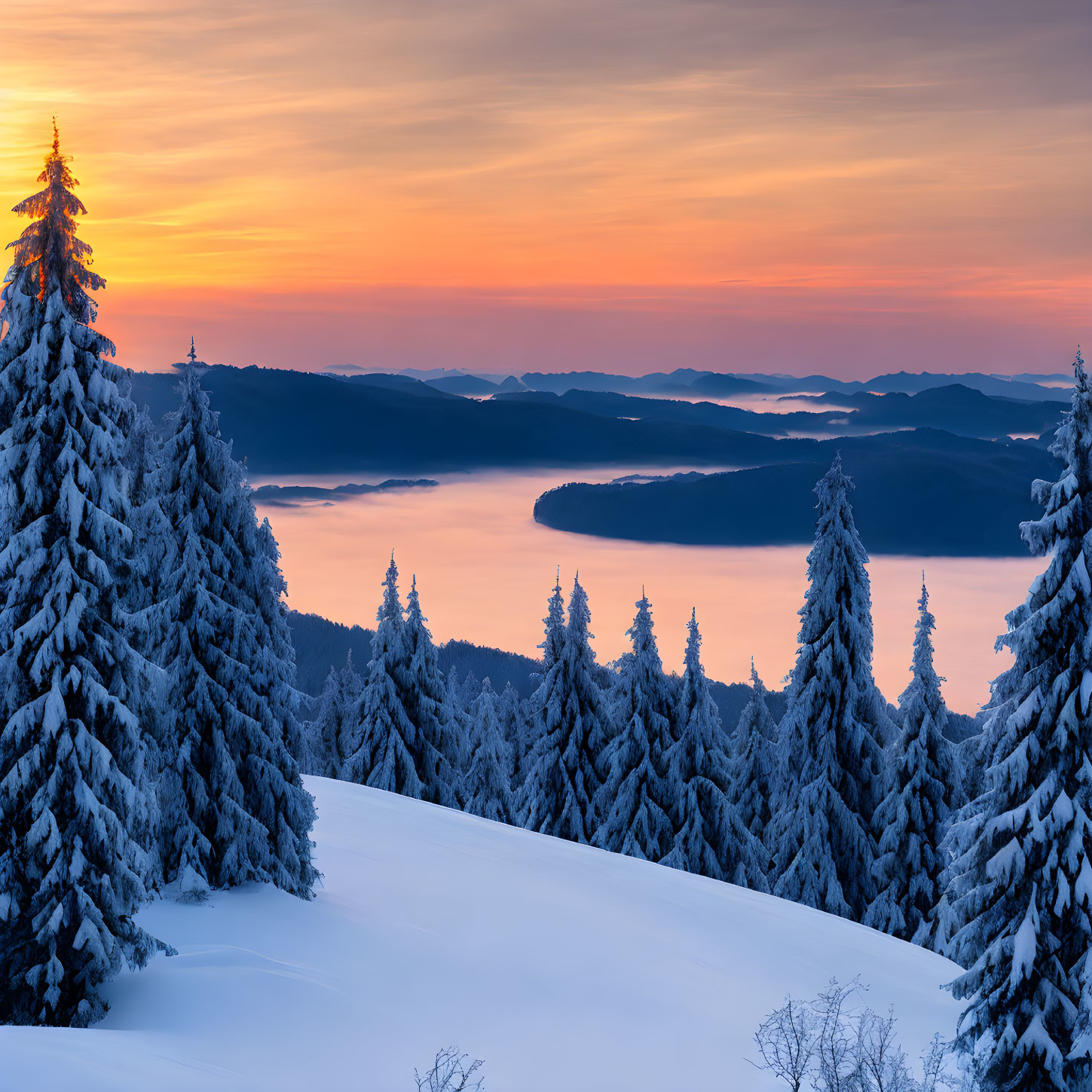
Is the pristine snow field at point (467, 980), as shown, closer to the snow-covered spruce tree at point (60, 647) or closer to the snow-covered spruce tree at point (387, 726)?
the snow-covered spruce tree at point (60, 647)

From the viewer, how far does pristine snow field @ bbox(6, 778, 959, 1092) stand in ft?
46.0

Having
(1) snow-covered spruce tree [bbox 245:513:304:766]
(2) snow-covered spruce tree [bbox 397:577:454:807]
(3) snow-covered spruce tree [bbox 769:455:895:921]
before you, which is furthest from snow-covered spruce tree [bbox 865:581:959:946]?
(1) snow-covered spruce tree [bbox 245:513:304:766]

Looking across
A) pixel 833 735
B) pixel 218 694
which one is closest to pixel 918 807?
pixel 833 735

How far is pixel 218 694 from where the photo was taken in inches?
748

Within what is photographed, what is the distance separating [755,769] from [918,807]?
416 inches

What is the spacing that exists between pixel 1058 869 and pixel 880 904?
714 inches

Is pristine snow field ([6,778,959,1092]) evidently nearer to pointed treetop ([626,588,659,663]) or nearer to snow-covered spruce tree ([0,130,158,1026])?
snow-covered spruce tree ([0,130,158,1026])

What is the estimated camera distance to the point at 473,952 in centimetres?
1864

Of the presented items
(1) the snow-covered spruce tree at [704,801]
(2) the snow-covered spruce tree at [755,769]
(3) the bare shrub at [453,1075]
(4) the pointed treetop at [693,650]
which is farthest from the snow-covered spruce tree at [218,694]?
(2) the snow-covered spruce tree at [755,769]

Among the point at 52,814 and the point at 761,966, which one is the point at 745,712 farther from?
the point at 52,814

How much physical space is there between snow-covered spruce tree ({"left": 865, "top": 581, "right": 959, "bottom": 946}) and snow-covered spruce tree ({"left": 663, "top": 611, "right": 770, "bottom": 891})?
3.98 metres

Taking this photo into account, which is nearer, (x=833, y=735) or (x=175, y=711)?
(x=175, y=711)

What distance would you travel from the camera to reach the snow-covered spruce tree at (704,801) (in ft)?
111

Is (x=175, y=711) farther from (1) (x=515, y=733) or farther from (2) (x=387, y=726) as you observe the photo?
(1) (x=515, y=733)
